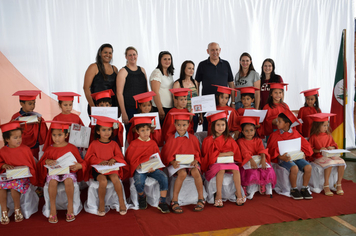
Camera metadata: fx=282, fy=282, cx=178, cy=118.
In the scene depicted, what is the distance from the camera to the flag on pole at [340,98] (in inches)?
212

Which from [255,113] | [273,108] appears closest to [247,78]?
[273,108]

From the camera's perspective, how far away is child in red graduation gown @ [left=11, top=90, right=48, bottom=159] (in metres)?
3.44

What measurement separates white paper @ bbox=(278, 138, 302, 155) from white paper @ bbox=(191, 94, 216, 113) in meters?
0.99

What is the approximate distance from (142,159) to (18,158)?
1.34 m

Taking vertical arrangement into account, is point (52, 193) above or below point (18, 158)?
below

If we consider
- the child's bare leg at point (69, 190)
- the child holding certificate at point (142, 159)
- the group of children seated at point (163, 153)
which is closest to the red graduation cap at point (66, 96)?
the group of children seated at point (163, 153)

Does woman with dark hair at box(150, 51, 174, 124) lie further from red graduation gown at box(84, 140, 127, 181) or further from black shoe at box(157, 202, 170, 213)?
black shoe at box(157, 202, 170, 213)

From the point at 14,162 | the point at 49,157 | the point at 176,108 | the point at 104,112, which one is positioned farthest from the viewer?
the point at 176,108

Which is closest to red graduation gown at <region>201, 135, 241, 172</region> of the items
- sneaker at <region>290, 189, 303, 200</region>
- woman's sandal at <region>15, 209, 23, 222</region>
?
sneaker at <region>290, 189, 303, 200</region>

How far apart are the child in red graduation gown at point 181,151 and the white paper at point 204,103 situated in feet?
1.07

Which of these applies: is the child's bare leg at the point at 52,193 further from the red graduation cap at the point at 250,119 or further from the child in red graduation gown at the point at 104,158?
the red graduation cap at the point at 250,119

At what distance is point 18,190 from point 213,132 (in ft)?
7.57

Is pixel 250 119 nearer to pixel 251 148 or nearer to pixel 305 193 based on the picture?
pixel 251 148

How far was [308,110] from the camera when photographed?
4348 millimetres
